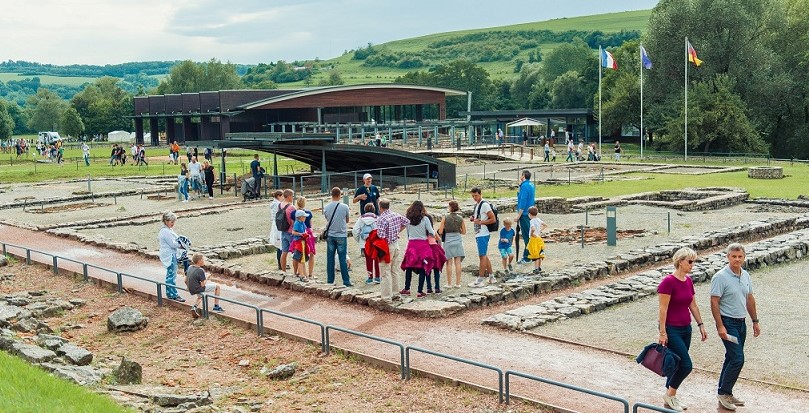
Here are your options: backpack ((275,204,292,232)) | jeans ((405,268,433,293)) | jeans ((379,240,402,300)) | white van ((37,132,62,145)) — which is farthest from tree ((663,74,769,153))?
white van ((37,132,62,145))

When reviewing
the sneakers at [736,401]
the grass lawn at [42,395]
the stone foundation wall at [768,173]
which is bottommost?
the sneakers at [736,401]

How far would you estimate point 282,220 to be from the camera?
20062 mm

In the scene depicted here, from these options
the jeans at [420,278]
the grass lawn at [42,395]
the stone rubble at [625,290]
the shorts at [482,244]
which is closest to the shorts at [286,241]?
the jeans at [420,278]

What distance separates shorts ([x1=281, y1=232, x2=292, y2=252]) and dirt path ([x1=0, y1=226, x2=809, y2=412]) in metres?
1.36

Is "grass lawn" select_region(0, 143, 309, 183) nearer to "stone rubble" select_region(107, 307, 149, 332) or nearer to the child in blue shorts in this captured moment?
"stone rubble" select_region(107, 307, 149, 332)

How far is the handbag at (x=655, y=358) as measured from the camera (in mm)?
11055

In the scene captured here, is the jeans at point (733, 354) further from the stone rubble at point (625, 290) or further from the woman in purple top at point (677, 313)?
the stone rubble at point (625, 290)

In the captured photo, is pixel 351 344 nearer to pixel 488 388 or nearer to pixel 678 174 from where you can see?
pixel 488 388

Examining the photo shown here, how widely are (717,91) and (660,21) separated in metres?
7.55

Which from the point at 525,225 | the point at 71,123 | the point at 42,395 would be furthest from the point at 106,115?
the point at 42,395

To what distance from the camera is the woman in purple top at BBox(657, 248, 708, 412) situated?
10969 millimetres

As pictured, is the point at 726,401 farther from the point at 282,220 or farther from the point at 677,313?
the point at 282,220

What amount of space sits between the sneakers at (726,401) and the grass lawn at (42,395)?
7.14m

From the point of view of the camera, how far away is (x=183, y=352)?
15.6 m
